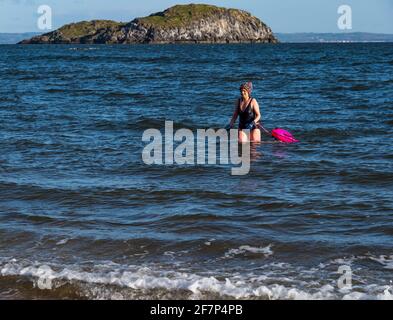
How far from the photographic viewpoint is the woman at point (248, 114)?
52.6 ft

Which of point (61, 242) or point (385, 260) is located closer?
point (385, 260)

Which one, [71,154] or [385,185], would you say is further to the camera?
[71,154]

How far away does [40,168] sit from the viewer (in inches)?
518

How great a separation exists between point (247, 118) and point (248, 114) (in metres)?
0.14

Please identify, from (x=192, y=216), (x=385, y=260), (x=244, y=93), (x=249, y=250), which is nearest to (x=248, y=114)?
(x=244, y=93)

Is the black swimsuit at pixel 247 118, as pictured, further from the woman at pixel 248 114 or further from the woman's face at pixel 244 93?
the woman's face at pixel 244 93

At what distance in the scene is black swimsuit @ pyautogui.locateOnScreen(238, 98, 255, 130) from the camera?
53.0 feet

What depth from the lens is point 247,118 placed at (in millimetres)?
16328

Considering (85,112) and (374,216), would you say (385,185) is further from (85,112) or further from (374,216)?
(85,112)

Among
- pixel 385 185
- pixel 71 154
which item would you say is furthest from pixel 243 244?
pixel 71 154

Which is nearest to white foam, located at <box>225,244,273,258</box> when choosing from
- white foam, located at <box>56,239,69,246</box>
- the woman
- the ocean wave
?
the ocean wave

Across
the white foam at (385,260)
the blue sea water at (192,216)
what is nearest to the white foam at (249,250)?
the blue sea water at (192,216)

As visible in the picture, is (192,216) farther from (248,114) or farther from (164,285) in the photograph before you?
(248,114)
